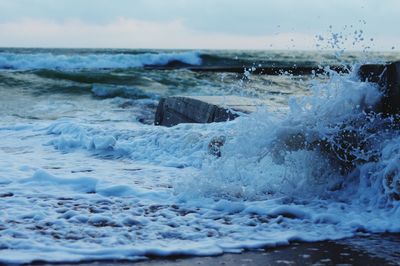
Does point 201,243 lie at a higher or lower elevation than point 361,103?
lower

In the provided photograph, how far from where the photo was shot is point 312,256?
8.00 ft

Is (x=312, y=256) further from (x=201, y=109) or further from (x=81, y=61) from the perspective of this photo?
(x=81, y=61)

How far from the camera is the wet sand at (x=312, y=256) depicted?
2342mm

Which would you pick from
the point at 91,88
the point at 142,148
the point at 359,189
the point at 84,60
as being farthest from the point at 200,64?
the point at 359,189

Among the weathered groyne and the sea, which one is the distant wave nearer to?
the weathered groyne

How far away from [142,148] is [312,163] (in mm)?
2322

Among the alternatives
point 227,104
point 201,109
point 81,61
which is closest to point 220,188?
point 227,104

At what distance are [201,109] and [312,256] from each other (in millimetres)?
4560

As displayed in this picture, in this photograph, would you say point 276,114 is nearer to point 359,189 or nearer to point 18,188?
point 359,189

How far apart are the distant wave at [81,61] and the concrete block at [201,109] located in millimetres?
17076

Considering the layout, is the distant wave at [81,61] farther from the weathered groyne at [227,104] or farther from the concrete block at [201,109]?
the weathered groyne at [227,104]

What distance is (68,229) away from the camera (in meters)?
2.78

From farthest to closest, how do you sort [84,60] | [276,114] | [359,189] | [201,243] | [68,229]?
A: [84,60] < [276,114] < [359,189] < [68,229] < [201,243]

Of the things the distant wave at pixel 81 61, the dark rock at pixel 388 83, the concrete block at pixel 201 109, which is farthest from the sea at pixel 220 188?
the distant wave at pixel 81 61
